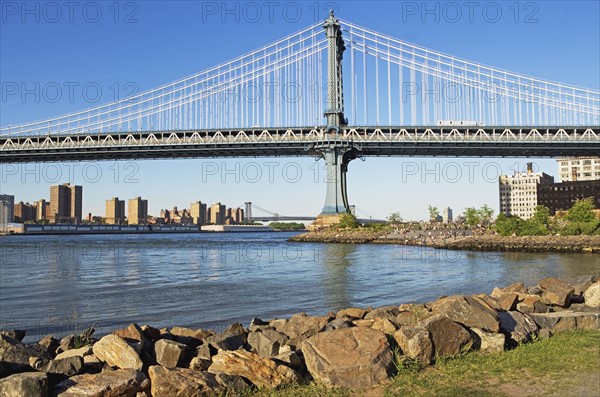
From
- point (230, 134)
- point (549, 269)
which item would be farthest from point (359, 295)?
point (230, 134)

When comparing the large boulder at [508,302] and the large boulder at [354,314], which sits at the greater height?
the large boulder at [508,302]

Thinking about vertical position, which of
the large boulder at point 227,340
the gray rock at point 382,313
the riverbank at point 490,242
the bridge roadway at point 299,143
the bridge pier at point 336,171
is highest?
the bridge roadway at point 299,143

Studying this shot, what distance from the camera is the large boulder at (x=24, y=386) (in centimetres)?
519

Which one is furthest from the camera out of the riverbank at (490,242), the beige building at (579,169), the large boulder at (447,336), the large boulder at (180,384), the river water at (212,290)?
the beige building at (579,169)

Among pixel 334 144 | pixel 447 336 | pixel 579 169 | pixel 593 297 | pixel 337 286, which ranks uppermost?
pixel 579 169

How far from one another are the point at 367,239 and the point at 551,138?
23.8m

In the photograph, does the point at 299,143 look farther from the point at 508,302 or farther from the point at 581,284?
the point at 508,302

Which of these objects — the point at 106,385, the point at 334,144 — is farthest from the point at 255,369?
the point at 334,144

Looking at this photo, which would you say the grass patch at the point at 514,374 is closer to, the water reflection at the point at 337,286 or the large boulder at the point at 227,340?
the large boulder at the point at 227,340

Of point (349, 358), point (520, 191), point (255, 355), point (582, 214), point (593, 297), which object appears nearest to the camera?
point (349, 358)

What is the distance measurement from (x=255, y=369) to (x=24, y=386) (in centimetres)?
223

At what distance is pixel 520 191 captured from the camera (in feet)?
490

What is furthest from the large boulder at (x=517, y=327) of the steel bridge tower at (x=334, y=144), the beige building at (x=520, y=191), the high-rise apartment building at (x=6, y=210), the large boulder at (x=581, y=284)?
the high-rise apartment building at (x=6, y=210)

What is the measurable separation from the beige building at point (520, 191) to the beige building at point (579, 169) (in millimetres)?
6369
